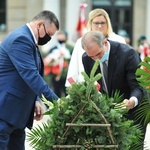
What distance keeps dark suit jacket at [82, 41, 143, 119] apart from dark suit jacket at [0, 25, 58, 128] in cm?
54

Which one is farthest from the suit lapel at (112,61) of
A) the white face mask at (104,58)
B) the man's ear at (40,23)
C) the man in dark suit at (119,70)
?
the man's ear at (40,23)

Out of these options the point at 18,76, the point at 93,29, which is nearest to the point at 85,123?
the point at 18,76

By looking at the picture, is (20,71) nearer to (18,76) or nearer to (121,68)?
(18,76)

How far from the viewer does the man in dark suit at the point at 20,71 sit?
7.10 m

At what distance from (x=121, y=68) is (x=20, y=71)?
909 millimetres

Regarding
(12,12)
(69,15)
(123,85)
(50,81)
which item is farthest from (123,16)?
(123,85)

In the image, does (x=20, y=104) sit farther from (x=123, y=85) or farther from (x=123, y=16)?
(x=123, y=16)

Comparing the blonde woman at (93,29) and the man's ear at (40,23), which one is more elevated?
the man's ear at (40,23)

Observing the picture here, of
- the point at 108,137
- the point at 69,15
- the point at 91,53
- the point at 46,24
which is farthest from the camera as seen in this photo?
the point at 69,15

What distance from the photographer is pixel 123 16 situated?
1116 inches

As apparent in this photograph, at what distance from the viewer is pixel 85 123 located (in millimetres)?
5816

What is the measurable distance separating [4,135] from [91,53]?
1167 mm

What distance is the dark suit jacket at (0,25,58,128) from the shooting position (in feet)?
23.2

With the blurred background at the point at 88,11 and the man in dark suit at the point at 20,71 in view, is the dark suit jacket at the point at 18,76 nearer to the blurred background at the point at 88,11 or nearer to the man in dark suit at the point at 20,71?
the man in dark suit at the point at 20,71
